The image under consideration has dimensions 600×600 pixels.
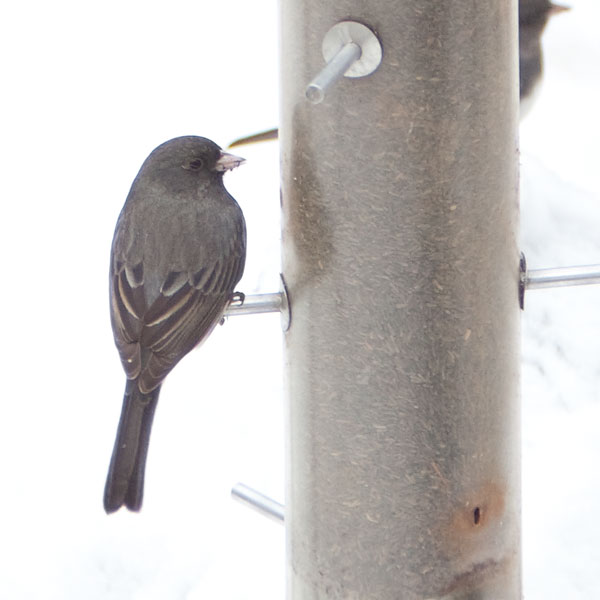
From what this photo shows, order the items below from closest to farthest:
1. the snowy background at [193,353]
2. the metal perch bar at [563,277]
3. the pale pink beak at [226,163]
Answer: the metal perch bar at [563,277] < the pale pink beak at [226,163] < the snowy background at [193,353]

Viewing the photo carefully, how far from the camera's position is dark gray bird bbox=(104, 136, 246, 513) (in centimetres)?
252

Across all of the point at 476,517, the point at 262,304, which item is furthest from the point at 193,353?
the point at 476,517

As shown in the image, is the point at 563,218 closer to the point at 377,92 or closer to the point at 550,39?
the point at 550,39

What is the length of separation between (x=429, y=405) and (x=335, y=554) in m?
0.33

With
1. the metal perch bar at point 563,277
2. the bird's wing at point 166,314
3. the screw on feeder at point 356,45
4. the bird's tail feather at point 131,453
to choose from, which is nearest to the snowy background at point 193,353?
the bird's tail feather at point 131,453

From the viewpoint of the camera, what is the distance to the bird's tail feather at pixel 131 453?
245cm

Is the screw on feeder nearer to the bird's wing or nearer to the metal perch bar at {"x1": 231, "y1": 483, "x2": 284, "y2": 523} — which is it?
the bird's wing

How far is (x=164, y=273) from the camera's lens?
8.59 ft

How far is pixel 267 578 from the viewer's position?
2861mm

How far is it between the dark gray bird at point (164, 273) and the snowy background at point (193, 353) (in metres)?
0.51

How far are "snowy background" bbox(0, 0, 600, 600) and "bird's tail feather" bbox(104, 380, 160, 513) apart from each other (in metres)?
0.47

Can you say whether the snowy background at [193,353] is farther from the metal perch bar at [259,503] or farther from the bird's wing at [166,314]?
the bird's wing at [166,314]

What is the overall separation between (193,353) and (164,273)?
0.85 metres

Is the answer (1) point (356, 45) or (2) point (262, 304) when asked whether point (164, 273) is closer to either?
(2) point (262, 304)
